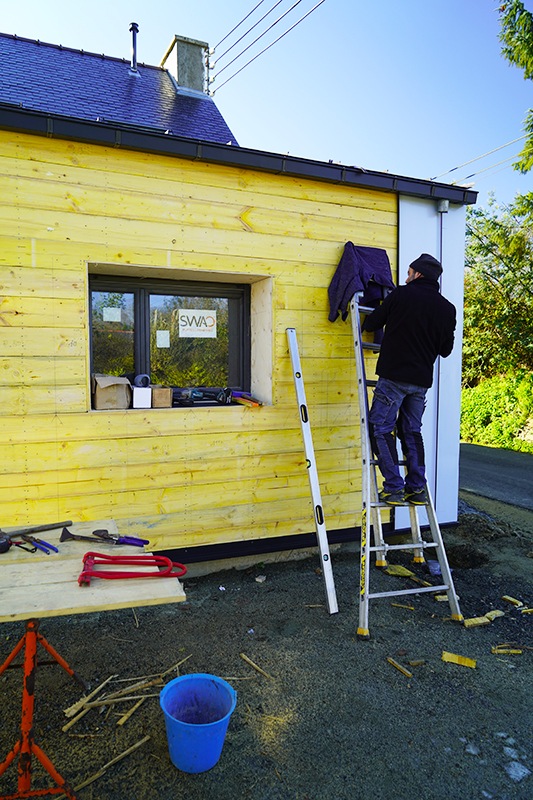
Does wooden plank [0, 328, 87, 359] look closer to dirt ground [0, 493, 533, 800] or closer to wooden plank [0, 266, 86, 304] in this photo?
wooden plank [0, 266, 86, 304]

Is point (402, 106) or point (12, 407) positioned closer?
point (12, 407)

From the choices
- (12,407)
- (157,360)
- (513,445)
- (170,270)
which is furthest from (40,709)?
(513,445)

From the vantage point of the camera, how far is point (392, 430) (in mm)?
3807

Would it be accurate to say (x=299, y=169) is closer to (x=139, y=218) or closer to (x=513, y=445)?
(x=139, y=218)

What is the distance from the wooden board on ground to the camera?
5.48 feet

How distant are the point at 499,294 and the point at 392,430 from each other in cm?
1098

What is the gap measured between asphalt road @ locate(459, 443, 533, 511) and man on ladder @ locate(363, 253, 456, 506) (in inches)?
146

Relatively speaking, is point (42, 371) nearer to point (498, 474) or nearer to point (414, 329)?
point (414, 329)

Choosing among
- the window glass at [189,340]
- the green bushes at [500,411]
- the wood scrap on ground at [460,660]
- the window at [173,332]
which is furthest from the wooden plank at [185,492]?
the green bushes at [500,411]

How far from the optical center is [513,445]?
11.7 m

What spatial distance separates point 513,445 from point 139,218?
1081 centimetres

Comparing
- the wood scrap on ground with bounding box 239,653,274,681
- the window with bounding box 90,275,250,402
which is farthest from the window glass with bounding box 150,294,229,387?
the wood scrap on ground with bounding box 239,653,274,681

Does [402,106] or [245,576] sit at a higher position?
[402,106]

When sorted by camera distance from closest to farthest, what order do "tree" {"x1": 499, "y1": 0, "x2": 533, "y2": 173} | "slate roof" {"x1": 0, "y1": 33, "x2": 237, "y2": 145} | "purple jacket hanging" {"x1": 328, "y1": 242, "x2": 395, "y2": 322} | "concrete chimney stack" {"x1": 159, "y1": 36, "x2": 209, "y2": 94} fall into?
1. "purple jacket hanging" {"x1": 328, "y1": 242, "x2": 395, "y2": 322}
2. "slate roof" {"x1": 0, "y1": 33, "x2": 237, "y2": 145}
3. "concrete chimney stack" {"x1": 159, "y1": 36, "x2": 209, "y2": 94}
4. "tree" {"x1": 499, "y1": 0, "x2": 533, "y2": 173}
